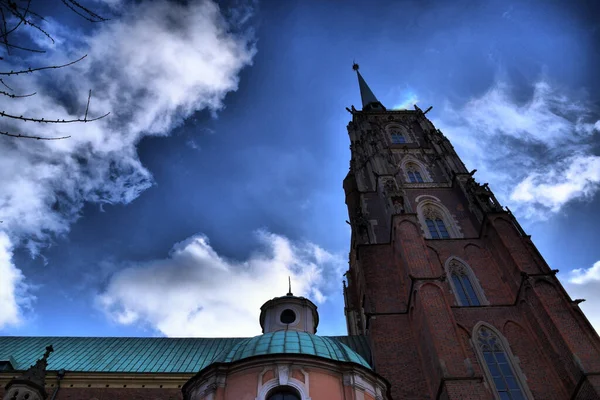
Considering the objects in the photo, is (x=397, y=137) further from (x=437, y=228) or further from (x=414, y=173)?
(x=437, y=228)

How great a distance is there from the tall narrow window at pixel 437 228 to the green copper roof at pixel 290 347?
11.3m

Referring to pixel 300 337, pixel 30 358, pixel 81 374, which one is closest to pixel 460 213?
pixel 300 337

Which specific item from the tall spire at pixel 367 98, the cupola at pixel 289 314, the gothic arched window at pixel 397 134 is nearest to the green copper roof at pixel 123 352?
the cupola at pixel 289 314

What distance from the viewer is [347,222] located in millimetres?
33406

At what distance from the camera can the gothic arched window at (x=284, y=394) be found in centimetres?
1285

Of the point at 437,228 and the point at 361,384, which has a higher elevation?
the point at 437,228

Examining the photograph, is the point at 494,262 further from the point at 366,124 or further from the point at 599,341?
the point at 366,124

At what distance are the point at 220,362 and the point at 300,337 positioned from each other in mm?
2973

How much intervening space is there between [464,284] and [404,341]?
4.71m

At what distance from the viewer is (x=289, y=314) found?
23156mm

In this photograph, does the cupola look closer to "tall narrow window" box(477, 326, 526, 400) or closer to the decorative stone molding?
"tall narrow window" box(477, 326, 526, 400)

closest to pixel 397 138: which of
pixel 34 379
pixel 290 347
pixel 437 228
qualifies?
pixel 437 228

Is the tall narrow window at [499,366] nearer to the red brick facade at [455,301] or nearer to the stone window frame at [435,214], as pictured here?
the red brick facade at [455,301]

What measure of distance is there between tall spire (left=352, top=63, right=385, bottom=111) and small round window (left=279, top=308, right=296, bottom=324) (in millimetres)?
27063
